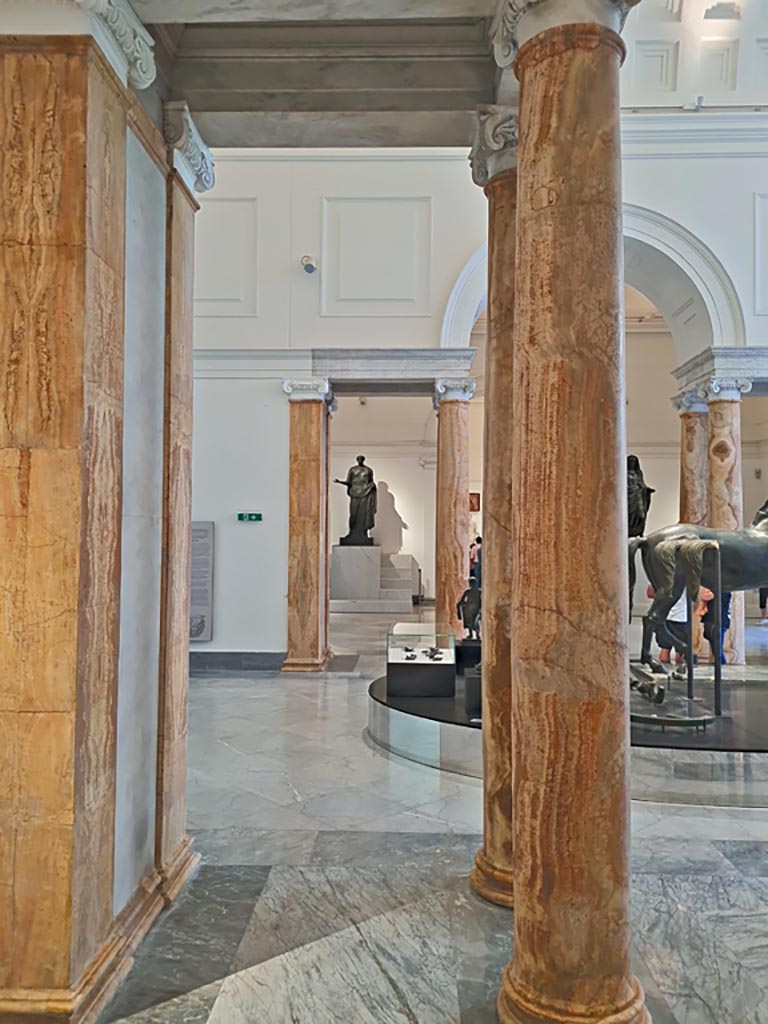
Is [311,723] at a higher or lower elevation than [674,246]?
lower

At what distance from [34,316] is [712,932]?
4083mm

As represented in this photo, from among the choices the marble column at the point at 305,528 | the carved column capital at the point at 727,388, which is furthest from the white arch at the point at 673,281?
the marble column at the point at 305,528

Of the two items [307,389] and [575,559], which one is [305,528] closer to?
[307,389]

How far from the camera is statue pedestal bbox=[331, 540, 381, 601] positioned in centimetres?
Result: 2020

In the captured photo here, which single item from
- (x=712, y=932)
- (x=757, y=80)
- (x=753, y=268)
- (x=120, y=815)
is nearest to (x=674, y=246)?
(x=753, y=268)

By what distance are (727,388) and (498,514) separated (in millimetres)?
8915

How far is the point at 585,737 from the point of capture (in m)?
2.71

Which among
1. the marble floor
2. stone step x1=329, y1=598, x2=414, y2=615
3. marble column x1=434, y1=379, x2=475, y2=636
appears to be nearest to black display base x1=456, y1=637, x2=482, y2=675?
the marble floor

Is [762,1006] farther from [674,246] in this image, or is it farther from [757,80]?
[757,80]

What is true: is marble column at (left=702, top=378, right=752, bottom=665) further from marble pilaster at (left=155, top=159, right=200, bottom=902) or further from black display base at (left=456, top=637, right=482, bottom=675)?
marble pilaster at (left=155, top=159, right=200, bottom=902)

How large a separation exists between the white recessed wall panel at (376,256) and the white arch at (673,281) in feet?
1.90

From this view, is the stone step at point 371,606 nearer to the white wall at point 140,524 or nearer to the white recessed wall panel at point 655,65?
the white recessed wall panel at point 655,65

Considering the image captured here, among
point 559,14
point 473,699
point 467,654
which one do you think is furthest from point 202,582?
point 559,14

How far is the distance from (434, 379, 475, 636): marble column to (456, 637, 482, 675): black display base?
8.28 feet
